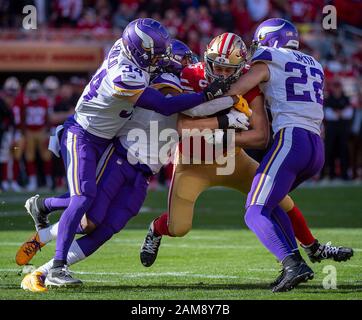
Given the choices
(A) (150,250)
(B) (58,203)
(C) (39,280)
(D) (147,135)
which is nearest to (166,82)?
(D) (147,135)

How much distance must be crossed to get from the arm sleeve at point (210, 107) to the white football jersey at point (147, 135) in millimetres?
358

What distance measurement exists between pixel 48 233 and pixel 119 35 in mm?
10549

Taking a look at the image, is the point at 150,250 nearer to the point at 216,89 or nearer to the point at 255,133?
the point at 255,133

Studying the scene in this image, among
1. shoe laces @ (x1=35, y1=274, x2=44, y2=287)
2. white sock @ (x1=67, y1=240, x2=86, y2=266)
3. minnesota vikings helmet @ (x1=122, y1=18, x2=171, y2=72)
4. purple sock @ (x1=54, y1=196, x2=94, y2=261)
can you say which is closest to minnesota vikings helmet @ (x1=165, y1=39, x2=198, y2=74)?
minnesota vikings helmet @ (x1=122, y1=18, x2=171, y2=72)

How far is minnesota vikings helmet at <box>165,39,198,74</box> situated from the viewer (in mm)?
5961

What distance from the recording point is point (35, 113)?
14094 millimetres

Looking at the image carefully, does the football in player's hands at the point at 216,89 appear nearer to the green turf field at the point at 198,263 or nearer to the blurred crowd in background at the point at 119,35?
the green turf field at the point at 198,263

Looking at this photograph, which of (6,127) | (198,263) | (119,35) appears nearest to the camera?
(198,263)

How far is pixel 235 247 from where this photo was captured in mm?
7672

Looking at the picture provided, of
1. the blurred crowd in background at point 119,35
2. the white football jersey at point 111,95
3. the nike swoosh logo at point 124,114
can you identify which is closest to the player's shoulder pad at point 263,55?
the white football jersey at point 111,95

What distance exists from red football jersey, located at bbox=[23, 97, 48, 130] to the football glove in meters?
8.74

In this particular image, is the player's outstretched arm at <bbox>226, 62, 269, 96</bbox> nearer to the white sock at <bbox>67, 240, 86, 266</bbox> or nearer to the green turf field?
the green turf field

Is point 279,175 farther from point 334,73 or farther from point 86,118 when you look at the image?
point 334,73

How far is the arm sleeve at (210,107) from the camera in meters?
5.57
